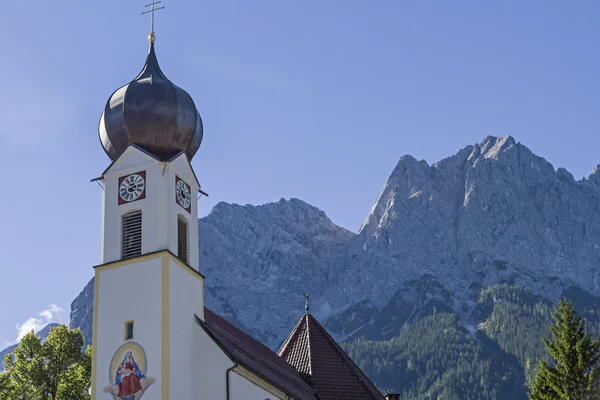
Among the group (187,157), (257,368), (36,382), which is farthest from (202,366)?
(36,382)

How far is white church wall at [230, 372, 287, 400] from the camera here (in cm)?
3575

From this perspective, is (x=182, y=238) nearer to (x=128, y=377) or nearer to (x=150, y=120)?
(x=150, y=120)

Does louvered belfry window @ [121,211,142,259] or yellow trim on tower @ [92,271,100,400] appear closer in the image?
yellow trim on tower @ [92,271,100,400]

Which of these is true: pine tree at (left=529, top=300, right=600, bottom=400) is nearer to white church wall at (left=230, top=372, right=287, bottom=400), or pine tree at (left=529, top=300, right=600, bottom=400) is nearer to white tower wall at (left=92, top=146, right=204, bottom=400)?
white church wall at (left=230, top=372, right=287, bottom=400)

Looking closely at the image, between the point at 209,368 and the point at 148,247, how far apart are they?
4.81m

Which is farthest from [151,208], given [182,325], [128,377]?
[128,377]

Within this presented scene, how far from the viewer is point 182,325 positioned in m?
35.8

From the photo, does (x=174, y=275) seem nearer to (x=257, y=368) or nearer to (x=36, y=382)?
(x=257, y=368)

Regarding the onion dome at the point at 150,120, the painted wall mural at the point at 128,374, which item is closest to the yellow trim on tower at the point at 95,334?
the painted wall mural at the point at 128,374

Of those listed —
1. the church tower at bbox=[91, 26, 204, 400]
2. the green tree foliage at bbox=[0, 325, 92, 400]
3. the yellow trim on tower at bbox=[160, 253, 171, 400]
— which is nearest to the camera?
the yellow trim on tower at bbox=[160, 253, 171, 400]

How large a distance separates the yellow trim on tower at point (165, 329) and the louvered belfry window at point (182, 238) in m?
1.53

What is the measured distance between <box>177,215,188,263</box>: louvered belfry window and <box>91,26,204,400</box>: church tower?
0.04m

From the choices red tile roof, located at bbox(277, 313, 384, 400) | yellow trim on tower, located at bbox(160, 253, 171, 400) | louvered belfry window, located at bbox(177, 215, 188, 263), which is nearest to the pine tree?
red tile roof, located at bbox(277, 313, 384, 400)

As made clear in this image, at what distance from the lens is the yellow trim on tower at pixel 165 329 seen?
34.1 meters
